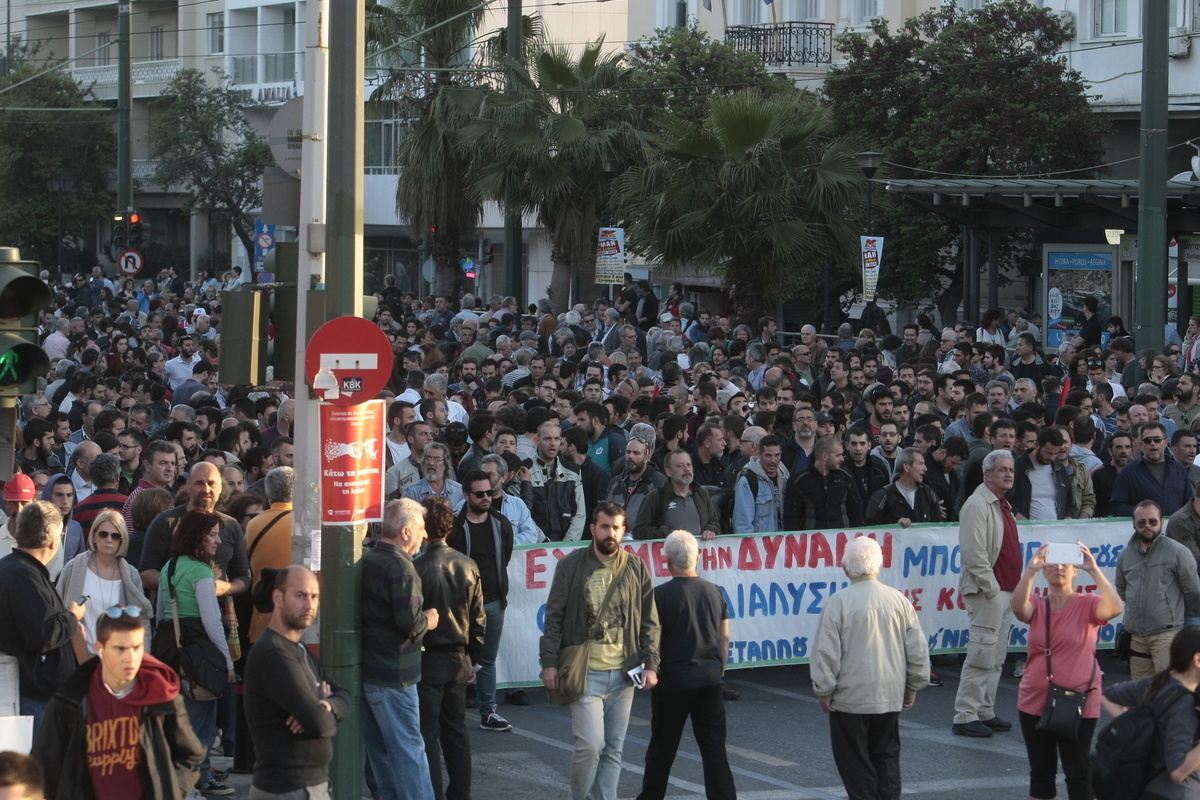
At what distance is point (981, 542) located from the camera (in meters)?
10.0

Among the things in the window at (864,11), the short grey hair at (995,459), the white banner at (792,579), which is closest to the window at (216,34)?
the window at (864,11)

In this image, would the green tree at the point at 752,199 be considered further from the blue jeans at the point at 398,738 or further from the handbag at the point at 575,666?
the blue jeans at the point at 398,738

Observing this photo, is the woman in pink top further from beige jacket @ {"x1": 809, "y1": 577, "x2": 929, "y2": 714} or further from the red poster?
the red poster

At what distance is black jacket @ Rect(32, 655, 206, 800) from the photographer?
19.7 feet

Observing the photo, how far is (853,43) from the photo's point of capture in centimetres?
3306

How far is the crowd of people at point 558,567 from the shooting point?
261 inches

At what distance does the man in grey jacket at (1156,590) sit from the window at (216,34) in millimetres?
52327

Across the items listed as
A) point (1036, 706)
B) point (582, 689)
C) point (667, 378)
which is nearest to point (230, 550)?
point (582, 689)

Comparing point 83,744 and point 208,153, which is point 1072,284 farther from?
point 208,153

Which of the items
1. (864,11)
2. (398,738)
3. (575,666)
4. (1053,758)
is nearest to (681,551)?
(575,666)

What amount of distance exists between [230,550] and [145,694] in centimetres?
255

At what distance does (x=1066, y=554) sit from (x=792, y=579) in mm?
3656

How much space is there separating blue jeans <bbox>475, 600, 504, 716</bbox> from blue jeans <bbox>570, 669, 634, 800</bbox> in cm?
184

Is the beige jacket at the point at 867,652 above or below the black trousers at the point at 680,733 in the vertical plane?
above
